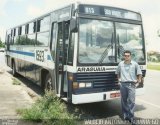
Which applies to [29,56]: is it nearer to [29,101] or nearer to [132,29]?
[29,101]

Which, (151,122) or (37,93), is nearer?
(151,122)

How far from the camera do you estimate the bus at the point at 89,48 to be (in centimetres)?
834

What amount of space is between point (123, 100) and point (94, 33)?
2.03 m

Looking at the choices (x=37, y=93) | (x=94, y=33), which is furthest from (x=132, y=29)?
(x=37, y=93)

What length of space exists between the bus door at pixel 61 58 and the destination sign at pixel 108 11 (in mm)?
857

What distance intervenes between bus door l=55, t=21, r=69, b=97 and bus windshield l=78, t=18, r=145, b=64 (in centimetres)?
77

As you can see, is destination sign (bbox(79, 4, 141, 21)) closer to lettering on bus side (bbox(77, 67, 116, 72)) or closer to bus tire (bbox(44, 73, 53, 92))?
lettering on bus side (bbox(77, 67, 116, 72))

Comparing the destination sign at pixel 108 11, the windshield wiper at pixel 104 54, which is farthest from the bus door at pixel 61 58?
the windshield wiper at pixel 104 54

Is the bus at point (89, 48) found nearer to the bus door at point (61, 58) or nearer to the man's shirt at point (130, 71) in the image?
the bus door at point (61, 58)

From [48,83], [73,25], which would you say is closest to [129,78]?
[73,25]

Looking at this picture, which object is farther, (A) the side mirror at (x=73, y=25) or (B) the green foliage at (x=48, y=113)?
(A) the side mirror at (x=73, y=25)

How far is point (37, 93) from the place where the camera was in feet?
41.8

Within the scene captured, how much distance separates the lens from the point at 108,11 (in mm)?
8953

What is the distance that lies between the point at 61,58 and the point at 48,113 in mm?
2273
